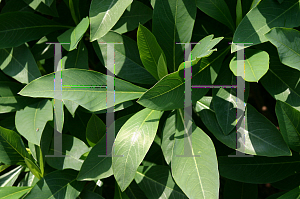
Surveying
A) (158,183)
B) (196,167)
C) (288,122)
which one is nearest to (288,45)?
(288,122)

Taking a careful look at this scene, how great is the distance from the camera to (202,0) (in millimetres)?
873

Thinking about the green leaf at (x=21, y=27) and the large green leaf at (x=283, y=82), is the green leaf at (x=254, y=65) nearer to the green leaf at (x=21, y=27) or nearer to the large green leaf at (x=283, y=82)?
the large green leaf at (x=283, y=82)

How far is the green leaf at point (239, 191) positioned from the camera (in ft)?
3.81

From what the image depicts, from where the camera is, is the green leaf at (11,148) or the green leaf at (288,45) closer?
the green leaf at (288,45)

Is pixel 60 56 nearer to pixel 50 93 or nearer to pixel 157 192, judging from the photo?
pixel 50 93

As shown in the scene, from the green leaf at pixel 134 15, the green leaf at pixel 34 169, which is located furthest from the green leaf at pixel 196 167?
the green leaf at pixel 34 169

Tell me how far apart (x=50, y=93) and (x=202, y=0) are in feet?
1.90

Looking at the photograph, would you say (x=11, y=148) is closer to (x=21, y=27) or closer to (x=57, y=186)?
(x=57, y=186)

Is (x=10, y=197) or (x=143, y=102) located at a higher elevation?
(x=143, y=102)

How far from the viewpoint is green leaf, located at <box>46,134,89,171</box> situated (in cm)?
104

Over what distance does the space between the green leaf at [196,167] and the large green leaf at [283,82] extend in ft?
1.01

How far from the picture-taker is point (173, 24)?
87 cm

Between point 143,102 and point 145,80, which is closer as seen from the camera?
point 143,102

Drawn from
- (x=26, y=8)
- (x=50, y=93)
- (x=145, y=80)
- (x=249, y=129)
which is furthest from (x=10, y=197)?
(x=249, y=129)
